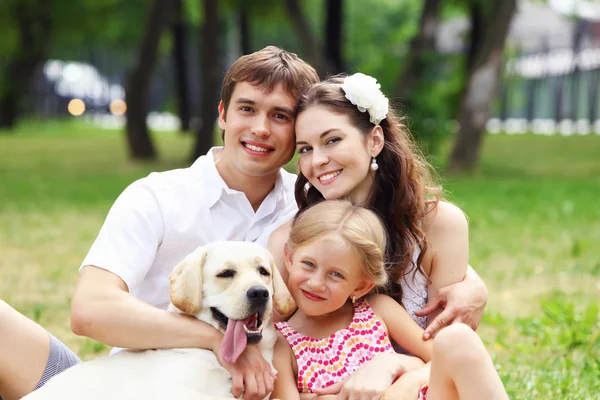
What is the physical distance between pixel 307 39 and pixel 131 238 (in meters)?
14.6

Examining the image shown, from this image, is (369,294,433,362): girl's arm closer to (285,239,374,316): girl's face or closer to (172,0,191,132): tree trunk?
(285,239,374,316): girl's face

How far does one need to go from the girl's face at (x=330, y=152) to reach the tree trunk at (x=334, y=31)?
16.4 m

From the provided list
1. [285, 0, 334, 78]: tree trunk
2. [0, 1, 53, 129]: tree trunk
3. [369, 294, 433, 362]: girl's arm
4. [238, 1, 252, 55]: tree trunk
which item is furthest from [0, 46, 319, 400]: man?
[0, 1, 53, 129]: tree trunk

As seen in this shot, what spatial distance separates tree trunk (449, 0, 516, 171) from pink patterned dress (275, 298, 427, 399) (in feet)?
43.7

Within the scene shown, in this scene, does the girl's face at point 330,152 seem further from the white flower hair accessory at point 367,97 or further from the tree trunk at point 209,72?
the tree trunk at point 209,72

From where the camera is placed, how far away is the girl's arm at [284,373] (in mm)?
3596

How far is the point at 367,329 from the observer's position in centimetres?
373

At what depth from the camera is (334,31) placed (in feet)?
66.6

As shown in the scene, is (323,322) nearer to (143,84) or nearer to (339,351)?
(339,351)

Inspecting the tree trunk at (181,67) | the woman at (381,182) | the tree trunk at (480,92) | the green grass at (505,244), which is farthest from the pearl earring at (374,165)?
the tree trunk at (181,67)

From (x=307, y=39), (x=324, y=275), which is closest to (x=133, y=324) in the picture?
(x=324, y=275)

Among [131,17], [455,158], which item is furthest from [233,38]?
[455,158]

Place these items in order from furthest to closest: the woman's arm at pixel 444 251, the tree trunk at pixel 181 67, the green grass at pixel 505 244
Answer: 1. the tree trunk at pixel 181 67
2. the green grass at pixel 505 244
3. the woman's arm at pixel 444 251

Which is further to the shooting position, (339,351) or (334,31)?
(334,31)
